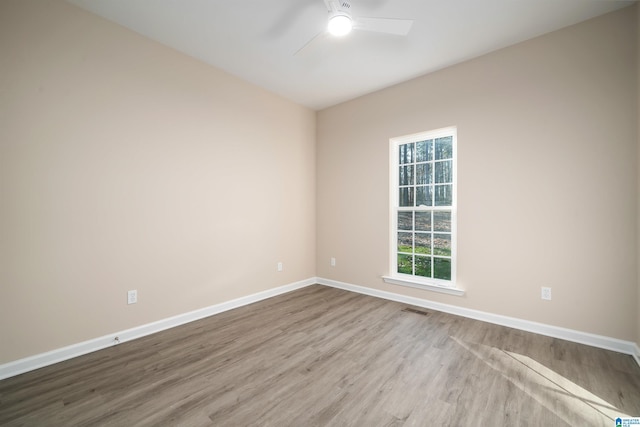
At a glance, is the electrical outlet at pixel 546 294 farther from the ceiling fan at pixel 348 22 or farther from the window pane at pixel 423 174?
the ceiling fan at pixel 348 22

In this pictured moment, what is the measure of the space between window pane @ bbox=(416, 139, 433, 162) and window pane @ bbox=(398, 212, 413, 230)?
74 centimetres

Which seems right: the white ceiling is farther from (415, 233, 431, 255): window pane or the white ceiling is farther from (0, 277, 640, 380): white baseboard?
(0, 277, 640, 380): white baseboard

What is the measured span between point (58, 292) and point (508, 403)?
11.1 feet

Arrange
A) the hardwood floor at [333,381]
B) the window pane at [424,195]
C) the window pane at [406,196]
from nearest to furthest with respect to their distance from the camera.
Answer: the hardwood floor at [333,381] < the window pane at [424,195] < the window pane at [406,196]

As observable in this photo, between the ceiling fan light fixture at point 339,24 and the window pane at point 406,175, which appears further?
the window pane at point 406,175

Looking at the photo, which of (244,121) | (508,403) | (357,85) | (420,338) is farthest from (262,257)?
(508,403)

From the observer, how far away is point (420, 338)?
2.55m

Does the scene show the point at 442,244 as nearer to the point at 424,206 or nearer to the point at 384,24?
the point at 424,206

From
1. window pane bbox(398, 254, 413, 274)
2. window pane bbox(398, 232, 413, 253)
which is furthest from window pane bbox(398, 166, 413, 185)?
window pane bbox(398, 254, 413, 274)

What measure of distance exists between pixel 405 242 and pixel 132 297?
321 cm

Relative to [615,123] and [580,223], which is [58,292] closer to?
[580,223]

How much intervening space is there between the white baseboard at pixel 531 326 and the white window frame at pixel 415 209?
7.5 inches

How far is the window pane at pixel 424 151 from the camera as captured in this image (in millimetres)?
3463

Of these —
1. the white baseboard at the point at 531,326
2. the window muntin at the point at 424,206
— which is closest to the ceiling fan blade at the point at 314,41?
the window muntin at the point at 424,206
